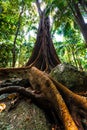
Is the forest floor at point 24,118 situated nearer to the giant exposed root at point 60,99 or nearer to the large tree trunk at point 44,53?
the giant exposed root at point 60,99

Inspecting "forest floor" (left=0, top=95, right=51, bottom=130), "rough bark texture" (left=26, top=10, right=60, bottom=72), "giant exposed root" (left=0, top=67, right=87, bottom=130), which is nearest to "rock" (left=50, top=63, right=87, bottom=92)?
"giant exposed root" (left=0, top=67, right=87, bottom=130)

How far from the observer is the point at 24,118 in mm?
3137

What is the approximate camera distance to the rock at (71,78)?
4.21m

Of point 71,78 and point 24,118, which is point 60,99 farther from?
point 71,78

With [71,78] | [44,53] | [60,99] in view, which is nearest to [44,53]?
[44,53]

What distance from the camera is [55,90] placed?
323 centimetres

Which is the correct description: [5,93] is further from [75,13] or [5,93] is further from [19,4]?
[19,4]

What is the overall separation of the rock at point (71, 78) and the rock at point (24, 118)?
1043 millimetres

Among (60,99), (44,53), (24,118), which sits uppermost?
(44,53)

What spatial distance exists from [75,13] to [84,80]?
5.77 meters

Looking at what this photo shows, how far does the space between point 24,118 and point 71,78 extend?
60.3 inches

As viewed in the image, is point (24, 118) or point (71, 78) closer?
point (24, 118)

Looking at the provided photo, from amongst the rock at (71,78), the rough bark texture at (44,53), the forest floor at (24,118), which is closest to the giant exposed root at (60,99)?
the forest floor at (24,118)

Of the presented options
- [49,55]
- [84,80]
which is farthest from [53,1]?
[84,80]
